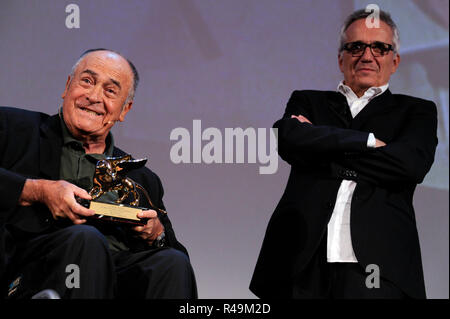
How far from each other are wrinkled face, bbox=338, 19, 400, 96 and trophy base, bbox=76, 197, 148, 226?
1.19 meters

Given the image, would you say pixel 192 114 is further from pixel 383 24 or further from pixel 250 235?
pixel 383 24

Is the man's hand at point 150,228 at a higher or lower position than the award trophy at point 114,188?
lower

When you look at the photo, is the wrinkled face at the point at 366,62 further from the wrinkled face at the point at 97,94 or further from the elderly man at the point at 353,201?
the wrinkled face at the point at 97,94

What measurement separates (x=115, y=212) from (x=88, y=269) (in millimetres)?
299

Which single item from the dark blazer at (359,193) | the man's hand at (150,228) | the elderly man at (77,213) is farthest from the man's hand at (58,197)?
the dark blazer at (359,193)

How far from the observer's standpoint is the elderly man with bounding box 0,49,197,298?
204 cm

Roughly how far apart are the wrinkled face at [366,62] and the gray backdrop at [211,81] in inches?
39.5

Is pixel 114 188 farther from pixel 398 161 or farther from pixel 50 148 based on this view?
pixel 398 161

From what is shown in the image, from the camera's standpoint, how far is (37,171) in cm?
245

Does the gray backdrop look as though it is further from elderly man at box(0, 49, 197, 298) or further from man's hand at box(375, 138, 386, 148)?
man's hand at box(375, 138, 386, 148)

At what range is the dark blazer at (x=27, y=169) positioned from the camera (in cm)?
219

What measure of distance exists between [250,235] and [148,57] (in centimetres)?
124

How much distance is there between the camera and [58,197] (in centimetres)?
216

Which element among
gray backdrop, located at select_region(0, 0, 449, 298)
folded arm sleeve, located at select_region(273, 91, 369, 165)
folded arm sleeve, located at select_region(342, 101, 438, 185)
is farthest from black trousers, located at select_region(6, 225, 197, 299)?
gray backdrop, located at select_region(0, 0, 449, 298)
